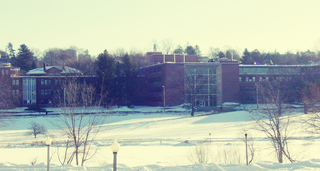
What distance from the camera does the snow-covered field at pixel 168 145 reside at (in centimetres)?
1559

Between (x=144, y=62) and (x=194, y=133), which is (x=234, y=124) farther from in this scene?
(x=144, y=62)

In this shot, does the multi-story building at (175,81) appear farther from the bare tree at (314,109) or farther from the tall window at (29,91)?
the bare tree at (314,109)

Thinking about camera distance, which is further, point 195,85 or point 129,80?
point 129,80

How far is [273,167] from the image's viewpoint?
14.1 metres

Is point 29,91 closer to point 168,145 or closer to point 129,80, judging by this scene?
point 129,80

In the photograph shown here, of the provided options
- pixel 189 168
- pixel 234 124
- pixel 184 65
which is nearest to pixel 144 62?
pixel 184 65

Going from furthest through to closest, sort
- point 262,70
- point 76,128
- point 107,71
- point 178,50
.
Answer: point 178,50, point 262,70, point 107,71, point 76,128

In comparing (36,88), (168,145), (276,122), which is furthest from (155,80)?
(276,122)

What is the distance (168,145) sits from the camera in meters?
29.8

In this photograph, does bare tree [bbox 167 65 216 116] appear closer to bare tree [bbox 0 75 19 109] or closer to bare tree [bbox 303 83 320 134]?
bare tree [bbox 0 75 19 109]

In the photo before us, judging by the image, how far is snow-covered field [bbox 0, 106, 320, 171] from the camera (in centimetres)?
1559

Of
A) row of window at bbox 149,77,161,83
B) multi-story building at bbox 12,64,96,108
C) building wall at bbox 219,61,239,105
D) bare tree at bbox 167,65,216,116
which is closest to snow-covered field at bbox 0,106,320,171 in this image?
bare tree at bbox 167,65,216,116

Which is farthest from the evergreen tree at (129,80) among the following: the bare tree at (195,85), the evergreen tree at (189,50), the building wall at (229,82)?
the evergreen tree at (189,50)

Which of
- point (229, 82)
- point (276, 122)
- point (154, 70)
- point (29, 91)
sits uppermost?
point (154, 70)
